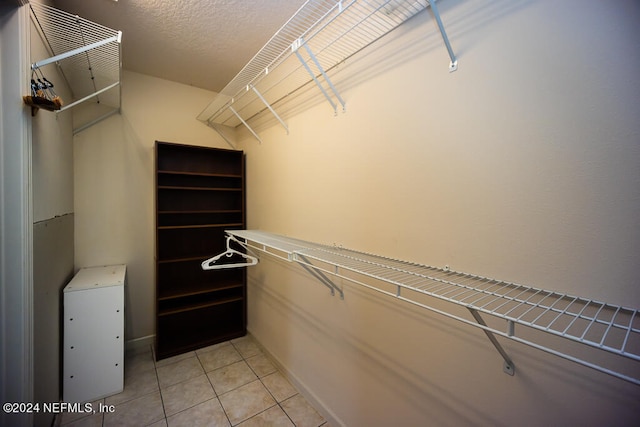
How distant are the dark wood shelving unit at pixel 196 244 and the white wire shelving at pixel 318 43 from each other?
2.75ft

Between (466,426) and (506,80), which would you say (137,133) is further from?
(466,426)

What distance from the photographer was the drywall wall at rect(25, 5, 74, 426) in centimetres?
127

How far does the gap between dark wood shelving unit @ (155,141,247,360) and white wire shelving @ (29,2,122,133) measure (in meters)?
0.67

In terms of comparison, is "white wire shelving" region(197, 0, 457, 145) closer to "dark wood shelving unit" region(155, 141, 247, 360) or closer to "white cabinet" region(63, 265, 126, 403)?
"dark wood shelving unit" region(155, 141, 247, 360)

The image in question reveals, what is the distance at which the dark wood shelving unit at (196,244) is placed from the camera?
254 centimetres

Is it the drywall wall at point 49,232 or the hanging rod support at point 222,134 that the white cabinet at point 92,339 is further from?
the hanging rod support at point 222,134

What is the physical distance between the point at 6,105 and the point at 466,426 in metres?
2.29

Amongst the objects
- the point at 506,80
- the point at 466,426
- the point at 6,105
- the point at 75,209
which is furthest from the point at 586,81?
the point at 75,209

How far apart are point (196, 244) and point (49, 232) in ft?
4.42

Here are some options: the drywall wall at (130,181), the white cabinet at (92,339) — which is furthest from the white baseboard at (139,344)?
the white cabinet at (92,339)

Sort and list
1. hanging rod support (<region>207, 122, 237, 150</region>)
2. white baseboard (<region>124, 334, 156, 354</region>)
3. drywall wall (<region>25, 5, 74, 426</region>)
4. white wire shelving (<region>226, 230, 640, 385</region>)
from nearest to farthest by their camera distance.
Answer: white wire shelving (<region>226, 230, 640, 385</region>) < drywall wall (<region>25, 5, 74, 426</region>) < white baseboard (<region>124, 334, 156, 354</region>) < hanging rod support (<region>207, 122, 237, 150</region>)

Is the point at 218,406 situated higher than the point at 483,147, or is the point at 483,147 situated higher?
the point at 483,147

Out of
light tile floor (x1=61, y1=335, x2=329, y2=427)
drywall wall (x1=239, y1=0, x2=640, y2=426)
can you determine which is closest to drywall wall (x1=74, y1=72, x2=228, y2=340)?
light tile floor (x1=61, y1=335, x2=329, y2=427)

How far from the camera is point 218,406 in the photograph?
1862mm
